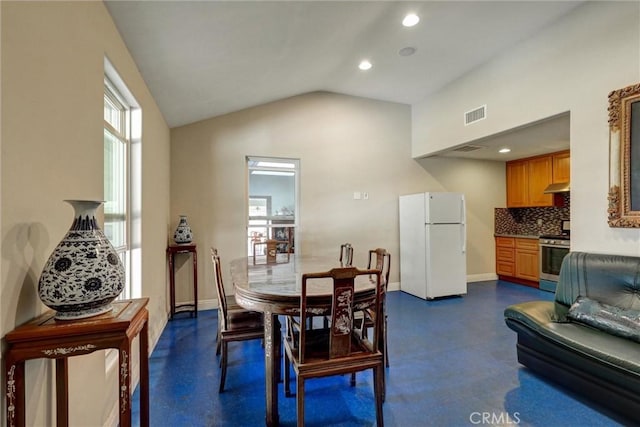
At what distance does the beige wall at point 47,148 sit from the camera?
0.97m

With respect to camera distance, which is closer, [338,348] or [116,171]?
[338,348]

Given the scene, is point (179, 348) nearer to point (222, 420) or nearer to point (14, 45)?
point (222, 420)

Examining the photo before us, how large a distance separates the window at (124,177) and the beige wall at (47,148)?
1.45 ft

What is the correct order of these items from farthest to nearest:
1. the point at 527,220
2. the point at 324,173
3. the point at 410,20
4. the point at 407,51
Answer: the point at 527,220 → the point at 324,173 → the point at 407,51 → the point at 410,20

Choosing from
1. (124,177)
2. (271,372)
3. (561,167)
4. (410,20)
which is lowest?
(271,372)

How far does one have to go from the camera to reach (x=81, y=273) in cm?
102

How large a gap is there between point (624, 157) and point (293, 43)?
9.39 ft

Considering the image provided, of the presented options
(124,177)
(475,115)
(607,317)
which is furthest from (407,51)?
(124,177)

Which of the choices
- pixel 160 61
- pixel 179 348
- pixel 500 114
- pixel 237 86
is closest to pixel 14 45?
pixel 160 61

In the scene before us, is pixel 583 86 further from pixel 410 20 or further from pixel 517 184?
pixel 517 184

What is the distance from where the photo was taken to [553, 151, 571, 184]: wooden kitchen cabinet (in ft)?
15.9

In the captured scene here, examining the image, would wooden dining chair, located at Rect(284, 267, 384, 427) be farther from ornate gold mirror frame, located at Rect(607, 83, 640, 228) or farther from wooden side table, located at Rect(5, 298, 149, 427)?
ornate gold mirror frame, located at Rect(607, 83, 640, 228)

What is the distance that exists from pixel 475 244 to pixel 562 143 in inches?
83.6

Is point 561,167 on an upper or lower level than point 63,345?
upper
